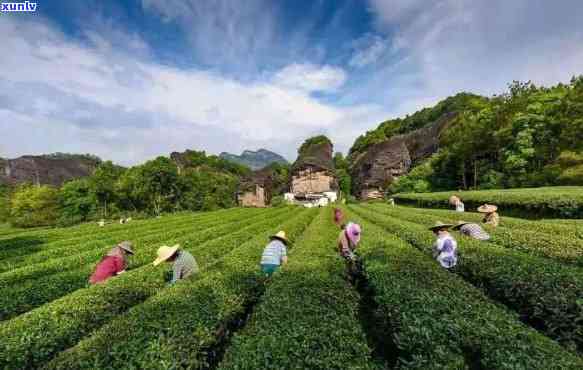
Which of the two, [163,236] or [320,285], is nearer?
[320,285]

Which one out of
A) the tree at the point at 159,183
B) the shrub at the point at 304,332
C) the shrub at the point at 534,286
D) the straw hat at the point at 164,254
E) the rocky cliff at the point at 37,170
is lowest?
Result: the shrub at the point at 534,286

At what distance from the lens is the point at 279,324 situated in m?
3.63

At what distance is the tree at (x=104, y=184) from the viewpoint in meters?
44.3

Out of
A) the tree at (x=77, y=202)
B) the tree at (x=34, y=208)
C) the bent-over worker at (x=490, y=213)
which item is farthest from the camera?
the tree at (x=77, y=202)

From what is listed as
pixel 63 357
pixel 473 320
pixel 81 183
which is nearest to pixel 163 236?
pixel 63 357

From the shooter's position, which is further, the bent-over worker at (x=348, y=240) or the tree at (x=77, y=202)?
the tree at (x=77, y=202)

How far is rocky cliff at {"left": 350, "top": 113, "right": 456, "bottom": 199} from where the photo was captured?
54.5 metres

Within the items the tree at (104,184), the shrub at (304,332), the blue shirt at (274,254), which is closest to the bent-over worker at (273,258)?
the blue shirt at (274,254)

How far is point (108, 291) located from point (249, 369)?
4.82 meters

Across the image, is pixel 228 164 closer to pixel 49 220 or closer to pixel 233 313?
pixel 49 220

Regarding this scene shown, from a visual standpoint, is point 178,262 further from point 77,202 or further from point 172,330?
point 77,202

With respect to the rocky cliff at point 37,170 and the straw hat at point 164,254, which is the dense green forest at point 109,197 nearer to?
the straw hat at point 164,254

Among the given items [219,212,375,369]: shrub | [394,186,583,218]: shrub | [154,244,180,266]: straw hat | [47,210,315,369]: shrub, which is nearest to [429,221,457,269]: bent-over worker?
[219,212,375,369]: shrub

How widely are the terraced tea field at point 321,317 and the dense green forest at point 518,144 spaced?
68.5 ft
